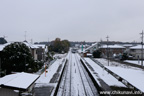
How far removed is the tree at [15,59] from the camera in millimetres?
16422

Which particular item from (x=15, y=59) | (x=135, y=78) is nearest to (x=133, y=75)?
(x=135, y=78)

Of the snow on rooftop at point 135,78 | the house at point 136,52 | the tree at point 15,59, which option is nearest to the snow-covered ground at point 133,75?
the snow on rooftop at point 135,78

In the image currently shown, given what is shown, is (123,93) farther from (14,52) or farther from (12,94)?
(14,52)

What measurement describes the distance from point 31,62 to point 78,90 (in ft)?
32.1

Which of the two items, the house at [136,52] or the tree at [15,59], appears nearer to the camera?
the tree at [15,59]

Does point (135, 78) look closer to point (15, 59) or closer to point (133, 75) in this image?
point (133, 75)

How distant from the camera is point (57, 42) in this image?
69.9 m

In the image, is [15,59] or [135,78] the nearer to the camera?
[135,78]

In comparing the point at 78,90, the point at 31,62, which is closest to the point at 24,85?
the point at 78,90

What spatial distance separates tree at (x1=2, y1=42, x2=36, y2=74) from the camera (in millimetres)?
16422

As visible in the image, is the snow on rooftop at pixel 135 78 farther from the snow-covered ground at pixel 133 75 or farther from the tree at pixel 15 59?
the tree at pixel 15 59

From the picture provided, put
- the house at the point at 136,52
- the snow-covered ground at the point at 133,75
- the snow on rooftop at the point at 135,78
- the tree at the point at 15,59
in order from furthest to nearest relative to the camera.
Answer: the house at the point at 136,52, the tree at the point at 15,59, the snow-covered ground at the point at 133,75, the snow on rooftop at the point at 135,78

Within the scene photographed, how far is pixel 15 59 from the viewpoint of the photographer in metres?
16.7

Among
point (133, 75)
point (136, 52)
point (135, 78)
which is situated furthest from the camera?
point (136, 52)
